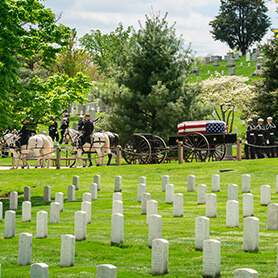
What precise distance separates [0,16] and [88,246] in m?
10.7

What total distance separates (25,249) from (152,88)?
24.7 meters

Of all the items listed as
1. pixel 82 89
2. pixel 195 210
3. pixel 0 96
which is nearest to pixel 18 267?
pixel 195 210

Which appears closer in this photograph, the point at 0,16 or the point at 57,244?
the point at 57,244

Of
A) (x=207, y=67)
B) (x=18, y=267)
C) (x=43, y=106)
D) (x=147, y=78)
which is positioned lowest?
(x=18, y=267)

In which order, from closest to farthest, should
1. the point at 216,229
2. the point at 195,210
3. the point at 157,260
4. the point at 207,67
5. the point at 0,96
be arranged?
the point at 157,260 < the point at 216,229 < the point at 195,210 < the point at 0,96 < the point at 207,67

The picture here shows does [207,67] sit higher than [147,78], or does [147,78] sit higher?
[207,67]

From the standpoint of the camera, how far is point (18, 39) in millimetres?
19844

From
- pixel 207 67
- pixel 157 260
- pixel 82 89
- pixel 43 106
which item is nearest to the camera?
pixel 157 260

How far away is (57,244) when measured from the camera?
12.4m

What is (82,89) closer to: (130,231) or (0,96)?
Answer: (0,96)

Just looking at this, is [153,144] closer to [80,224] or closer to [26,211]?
[26,211]

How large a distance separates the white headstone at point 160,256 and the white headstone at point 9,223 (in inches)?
182

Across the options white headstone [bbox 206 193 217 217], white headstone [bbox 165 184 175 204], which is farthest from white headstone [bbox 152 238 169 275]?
white headstone [bbox 165 184 175 204]

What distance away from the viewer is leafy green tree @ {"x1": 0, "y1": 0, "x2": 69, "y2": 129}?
19.6 m
